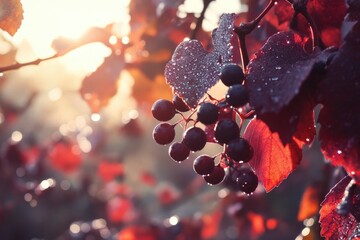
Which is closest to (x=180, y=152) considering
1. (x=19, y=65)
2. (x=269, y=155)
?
(x=269, y=155)

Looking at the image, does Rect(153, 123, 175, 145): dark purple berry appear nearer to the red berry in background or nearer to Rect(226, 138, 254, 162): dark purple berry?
Rect(226, 138, 254, 162): dark purple berry

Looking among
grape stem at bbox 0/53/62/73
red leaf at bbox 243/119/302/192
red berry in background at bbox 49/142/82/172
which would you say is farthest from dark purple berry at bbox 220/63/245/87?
red berry in background at bbox 49/142/82/172

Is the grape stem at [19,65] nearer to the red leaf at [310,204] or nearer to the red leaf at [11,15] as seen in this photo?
the red leaf at [11,15]

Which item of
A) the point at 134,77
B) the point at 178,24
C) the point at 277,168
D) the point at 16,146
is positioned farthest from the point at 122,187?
the point at 277,168

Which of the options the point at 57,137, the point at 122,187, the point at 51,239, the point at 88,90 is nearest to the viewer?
the point at 88,90

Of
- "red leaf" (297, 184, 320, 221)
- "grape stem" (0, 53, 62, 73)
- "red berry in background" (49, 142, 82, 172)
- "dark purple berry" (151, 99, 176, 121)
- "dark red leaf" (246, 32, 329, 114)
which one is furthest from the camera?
"red berry in background" (49, 142, 82, 172)

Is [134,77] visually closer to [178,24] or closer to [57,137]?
[178,24]

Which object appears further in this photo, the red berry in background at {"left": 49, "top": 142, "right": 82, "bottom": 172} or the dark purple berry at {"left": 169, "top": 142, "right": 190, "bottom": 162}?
the red berry in background at {"left": 49, "top": 142, "right": 82, "bottom": 172}

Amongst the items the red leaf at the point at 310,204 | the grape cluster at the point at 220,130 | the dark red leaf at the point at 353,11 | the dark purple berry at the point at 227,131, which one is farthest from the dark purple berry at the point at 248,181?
the red leaf at the point at 310,204
